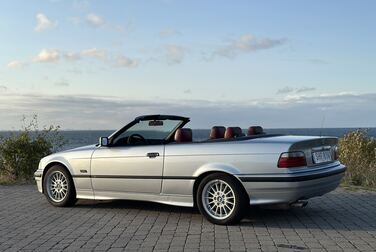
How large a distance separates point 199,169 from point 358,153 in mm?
8845

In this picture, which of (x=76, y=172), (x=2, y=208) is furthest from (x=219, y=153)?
(x=2, y=208)

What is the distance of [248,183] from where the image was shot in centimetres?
731

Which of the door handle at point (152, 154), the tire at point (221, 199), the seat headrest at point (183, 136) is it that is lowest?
the tire at point (221, 199)

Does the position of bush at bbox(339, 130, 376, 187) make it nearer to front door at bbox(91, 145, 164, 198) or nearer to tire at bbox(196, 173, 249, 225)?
tire at bbox(196, 173, 249, 225)

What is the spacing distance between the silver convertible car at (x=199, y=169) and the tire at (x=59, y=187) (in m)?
0.01

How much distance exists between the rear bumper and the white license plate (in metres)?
0.19

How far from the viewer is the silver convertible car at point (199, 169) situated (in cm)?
724

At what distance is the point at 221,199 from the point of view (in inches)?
298

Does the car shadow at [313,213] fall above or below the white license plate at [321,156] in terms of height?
below

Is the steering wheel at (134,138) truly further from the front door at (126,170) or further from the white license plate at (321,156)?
the white license plate at (321,156)

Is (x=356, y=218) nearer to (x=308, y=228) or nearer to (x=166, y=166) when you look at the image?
(x=308, y=228)

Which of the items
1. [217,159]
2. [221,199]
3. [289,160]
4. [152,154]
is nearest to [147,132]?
[152,154]

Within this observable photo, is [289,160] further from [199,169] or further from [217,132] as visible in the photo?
[217,132]

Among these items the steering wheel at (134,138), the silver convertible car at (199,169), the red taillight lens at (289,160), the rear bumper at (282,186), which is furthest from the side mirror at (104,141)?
the red taillight lens at (289,160)
